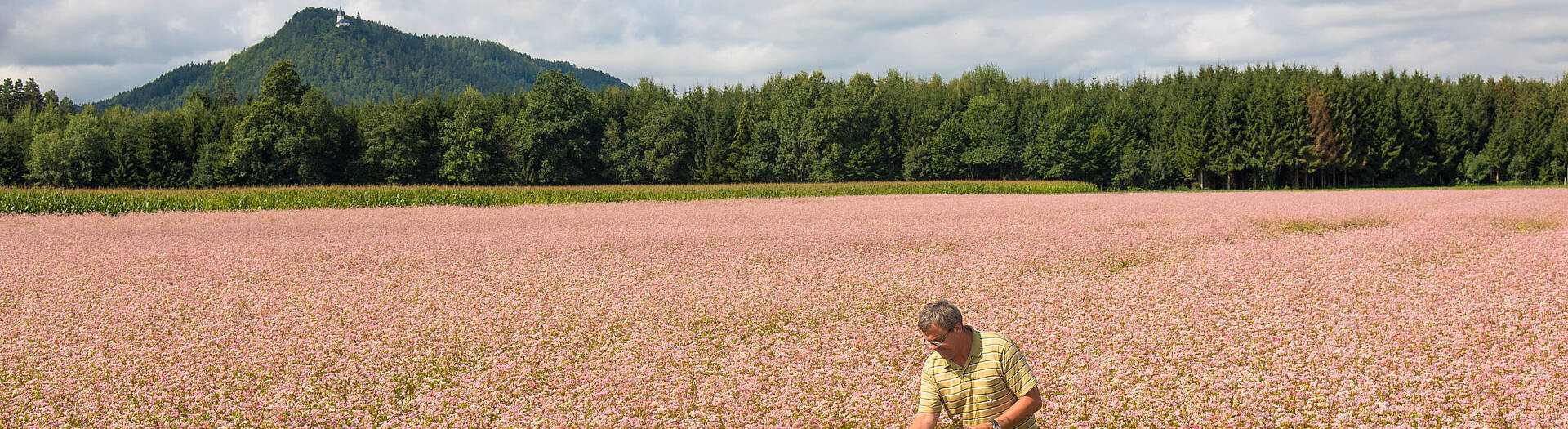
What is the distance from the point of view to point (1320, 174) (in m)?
79.9

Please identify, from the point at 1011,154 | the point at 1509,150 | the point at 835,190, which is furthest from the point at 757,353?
the point at 1509,150

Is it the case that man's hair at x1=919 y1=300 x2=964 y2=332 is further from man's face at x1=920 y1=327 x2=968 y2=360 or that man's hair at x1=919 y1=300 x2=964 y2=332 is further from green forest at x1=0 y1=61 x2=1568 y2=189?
green forest at x1=0 y1=61 x2=1568 y2=189

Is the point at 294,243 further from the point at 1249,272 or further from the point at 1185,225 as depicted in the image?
the point at 1185,225

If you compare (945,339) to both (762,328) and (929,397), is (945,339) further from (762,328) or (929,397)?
(762,328)

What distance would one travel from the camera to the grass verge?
37000mm

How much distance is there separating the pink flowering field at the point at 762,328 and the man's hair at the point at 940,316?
2620 millimetres

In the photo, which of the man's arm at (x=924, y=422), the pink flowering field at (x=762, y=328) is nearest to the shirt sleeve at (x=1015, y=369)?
the man's arm at (x=924, y=422)

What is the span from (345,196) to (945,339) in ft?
147

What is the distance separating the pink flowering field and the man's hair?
103 inches

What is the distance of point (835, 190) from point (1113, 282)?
4558 centimetres

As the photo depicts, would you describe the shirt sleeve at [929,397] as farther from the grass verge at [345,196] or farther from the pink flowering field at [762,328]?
the grass verge at [345,196]

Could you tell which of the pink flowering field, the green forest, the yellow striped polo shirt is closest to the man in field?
the yellow striped polo shirt

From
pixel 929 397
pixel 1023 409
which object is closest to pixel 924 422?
pixel 929 397

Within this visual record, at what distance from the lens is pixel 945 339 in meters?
4.89
